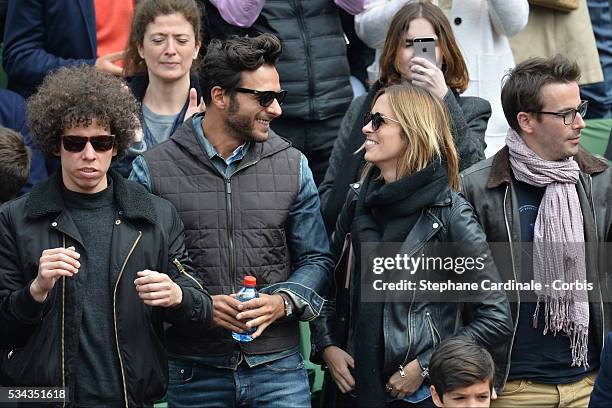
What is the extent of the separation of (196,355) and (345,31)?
292 centimetres

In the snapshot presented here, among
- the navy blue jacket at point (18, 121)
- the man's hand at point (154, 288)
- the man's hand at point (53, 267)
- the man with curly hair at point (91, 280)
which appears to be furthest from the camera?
the navy blue jacket at point (18, 121)

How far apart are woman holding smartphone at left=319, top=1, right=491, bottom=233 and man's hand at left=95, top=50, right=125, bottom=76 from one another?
135 centimetres

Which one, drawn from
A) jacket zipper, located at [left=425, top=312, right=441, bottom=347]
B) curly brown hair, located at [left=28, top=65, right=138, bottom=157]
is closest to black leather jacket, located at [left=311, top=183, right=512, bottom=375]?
jacket zipper, located at [left=425, top=312, right=441, bottom=347]

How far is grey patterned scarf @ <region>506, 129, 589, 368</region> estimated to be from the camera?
5789 millimetres

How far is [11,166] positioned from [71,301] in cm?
114

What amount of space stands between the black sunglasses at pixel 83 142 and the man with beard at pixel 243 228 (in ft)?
1.35

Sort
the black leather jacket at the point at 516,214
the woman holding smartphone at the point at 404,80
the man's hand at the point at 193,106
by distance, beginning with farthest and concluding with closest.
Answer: the man's hand at the point at 193,106, the woman holding smartphone at the point at 404,80, the black leather jacket at the point at 516,214

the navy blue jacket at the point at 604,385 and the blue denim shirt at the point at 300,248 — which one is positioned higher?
the blue denim shirt at the point at 300,248

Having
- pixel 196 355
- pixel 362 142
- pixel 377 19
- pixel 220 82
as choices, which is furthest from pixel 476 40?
pixel 196 355

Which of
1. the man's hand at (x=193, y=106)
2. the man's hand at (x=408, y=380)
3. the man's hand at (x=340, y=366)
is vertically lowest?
the man's hand at (x=408, y=380)

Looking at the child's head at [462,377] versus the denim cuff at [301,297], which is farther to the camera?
the denim cuff at [301,297]

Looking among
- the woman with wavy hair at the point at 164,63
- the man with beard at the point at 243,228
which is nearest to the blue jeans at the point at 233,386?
the man with beard at the point at 243,228

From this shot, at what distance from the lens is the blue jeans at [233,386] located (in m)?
5.50

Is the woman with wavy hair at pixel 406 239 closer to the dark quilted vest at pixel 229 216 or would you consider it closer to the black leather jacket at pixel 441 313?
the black leather jacket at pixel 441 313
